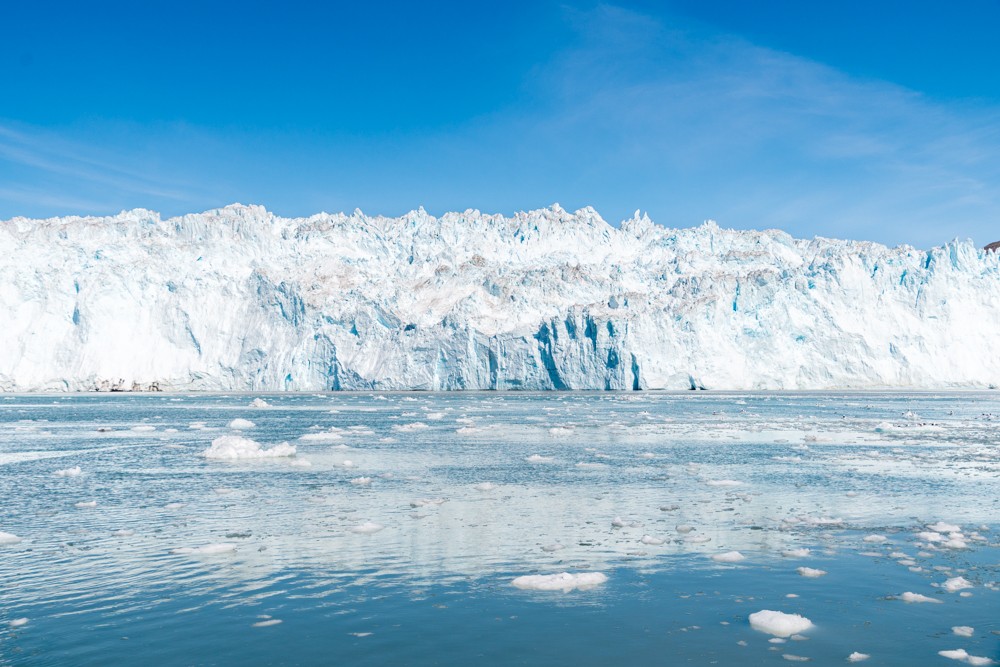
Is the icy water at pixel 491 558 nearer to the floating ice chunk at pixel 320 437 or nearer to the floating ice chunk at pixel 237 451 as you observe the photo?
the floating ice chunk at pixel 237 451

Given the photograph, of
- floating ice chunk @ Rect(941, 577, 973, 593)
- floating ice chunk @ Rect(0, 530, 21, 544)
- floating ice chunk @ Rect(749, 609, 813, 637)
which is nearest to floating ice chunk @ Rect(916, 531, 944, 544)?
floating ice chunk @ Rect(941, 577, 973, 593)

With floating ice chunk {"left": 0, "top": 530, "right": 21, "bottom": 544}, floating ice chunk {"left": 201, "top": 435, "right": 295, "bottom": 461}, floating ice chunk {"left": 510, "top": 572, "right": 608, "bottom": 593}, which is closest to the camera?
floating ice chunk {"left": 510, "top": 572, "right": 608, "bottom": 593}

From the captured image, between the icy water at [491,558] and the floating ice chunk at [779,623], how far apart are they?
44mm

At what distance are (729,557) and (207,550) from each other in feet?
23.8

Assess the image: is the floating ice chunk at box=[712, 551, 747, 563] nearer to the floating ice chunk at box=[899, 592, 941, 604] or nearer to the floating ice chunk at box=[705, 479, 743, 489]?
the floating ice chunk at box=[899, 592, 941, 604]

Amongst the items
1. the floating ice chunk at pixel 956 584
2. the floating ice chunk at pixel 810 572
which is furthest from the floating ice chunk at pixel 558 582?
the floating ice chunk at pixel 956 584

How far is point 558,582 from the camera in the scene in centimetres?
986

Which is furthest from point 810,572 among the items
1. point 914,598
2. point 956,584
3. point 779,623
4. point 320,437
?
point 320,437

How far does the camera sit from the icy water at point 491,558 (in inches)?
313

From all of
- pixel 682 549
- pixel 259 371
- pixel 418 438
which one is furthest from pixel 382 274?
pixel 682 549

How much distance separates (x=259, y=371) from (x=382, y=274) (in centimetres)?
3746

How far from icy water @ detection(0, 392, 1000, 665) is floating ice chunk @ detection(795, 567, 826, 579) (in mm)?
24

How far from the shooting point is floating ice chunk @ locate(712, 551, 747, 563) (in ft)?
36.5

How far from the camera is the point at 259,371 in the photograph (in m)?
84.6
